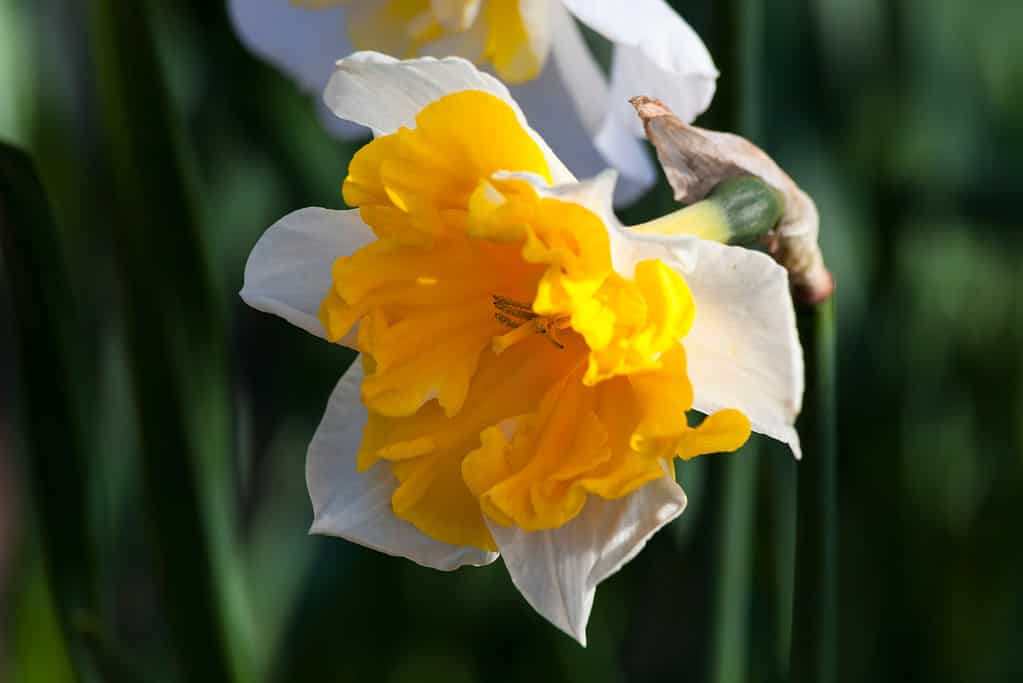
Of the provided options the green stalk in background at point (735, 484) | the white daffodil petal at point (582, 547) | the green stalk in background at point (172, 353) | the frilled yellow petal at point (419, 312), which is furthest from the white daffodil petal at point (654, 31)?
the green stalk in background at point (172, 353)

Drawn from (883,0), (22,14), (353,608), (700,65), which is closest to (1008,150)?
(883,0)

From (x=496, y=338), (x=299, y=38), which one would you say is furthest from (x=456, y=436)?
(x=299, y=38)

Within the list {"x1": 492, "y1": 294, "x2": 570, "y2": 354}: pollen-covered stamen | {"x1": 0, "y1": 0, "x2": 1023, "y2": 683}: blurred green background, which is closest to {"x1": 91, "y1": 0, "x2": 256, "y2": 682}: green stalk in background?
{"x1": 0, "y1": 0, "x2": 1023, "y2": 683}: blurred green background

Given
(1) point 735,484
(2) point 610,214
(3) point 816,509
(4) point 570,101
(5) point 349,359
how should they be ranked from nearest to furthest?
1. (2) point 610,214
2. (3) point 816,509
3. (1) point 735,484
4. (4) point 570,101
5. (5) point 349,359

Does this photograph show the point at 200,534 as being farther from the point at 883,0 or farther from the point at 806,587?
the point at 883,0

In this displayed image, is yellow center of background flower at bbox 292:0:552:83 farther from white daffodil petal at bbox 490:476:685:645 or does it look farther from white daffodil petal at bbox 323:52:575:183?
white daffodil petal at bbox 490:476:685:645

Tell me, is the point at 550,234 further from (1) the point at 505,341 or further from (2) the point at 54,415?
(2) the point at 54,415
